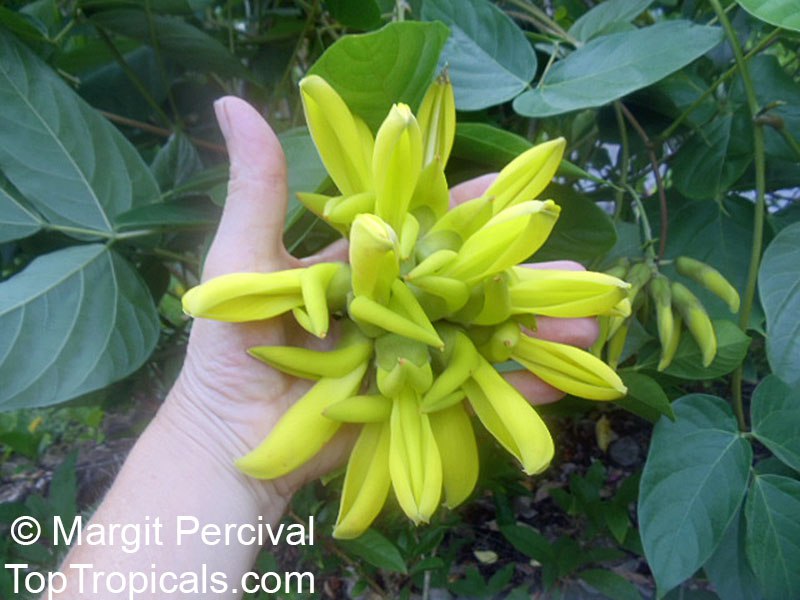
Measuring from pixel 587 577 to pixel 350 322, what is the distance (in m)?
0.61

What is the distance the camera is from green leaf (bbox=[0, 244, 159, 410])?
613 millimetres

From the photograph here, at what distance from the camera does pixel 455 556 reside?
1.13 meters

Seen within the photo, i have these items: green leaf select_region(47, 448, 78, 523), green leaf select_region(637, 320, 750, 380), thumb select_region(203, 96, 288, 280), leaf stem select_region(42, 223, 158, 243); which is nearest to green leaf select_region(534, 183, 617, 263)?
green leaf select_region(637, 320, 750, 380)

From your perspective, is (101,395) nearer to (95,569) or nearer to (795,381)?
(95,569)

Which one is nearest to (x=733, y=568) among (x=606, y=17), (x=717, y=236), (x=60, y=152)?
(x=717, y=236)

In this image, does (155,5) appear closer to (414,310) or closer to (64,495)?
(414,310)

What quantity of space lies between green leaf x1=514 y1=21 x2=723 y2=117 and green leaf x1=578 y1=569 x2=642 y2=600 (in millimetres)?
636

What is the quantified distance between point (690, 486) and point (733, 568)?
0.51 ft

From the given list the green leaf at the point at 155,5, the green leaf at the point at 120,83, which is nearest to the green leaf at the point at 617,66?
the green leaf at the point at 155,5

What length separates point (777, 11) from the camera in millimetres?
485

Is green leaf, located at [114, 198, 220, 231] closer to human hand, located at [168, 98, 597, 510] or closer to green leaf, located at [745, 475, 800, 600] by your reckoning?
human hand, located at [168, 98, 597, 510]

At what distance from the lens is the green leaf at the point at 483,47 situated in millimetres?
640

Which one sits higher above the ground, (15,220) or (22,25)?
(22,25)

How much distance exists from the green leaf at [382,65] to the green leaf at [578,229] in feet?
0.55
